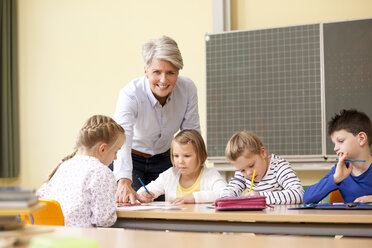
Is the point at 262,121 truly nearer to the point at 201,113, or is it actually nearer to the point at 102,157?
the point at 201,113

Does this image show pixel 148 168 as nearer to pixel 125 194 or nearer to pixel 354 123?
pixel 125 194

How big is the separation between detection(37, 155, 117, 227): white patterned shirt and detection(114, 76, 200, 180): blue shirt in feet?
2.12

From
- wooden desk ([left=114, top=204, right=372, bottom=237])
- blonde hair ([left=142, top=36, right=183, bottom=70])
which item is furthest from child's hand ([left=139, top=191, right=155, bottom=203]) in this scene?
blonde hair ([left=142, top=36, right=183, bottom=70])

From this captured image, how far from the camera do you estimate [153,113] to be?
2875 millimetres

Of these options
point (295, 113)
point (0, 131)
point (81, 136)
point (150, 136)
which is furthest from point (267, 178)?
point (0, 131)

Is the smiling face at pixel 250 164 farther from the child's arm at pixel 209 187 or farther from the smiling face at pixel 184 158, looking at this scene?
the smiling face at pixel 184 158

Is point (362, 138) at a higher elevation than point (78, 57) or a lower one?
lower

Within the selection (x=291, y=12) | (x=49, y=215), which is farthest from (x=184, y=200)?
(x=291, y=12)

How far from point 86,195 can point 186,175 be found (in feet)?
3.14

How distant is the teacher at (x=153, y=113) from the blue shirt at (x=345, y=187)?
2.84ft

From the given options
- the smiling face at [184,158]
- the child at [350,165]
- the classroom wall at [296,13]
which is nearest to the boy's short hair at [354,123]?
the child at [350,165]

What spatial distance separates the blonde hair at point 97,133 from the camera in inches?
88.7

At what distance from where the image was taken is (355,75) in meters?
3.91

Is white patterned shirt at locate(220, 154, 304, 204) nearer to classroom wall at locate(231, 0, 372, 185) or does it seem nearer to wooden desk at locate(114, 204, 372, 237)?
wooden desk at locate(114, 204, 372, 237)
